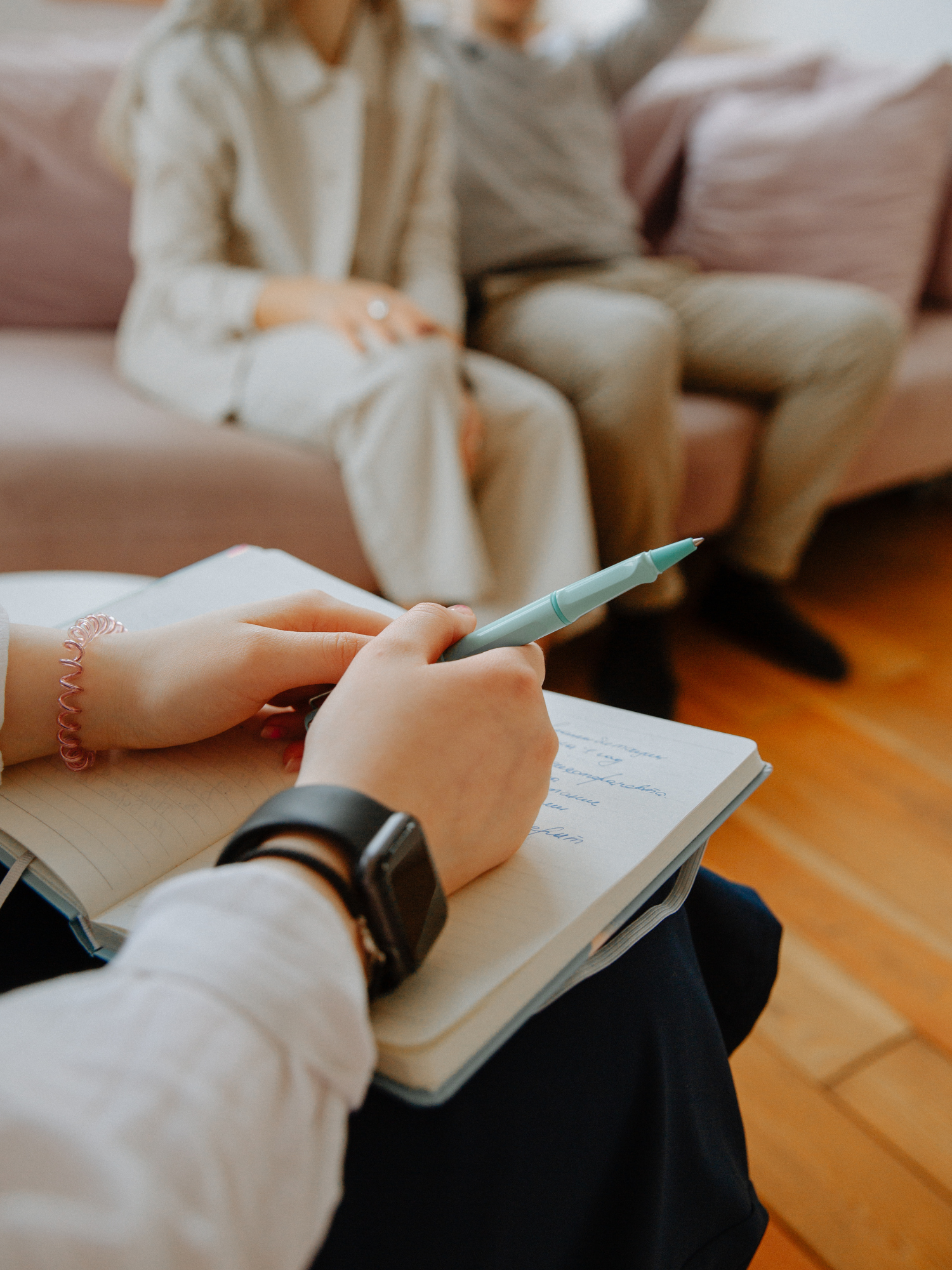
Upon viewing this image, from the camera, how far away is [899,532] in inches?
77.2

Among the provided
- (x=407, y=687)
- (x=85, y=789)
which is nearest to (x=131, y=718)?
(x=85, y=789)

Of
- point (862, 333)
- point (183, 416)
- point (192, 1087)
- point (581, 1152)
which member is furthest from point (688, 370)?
point (192, 1087)

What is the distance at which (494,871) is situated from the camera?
34 centimetres

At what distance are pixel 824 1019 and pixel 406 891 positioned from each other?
724mm

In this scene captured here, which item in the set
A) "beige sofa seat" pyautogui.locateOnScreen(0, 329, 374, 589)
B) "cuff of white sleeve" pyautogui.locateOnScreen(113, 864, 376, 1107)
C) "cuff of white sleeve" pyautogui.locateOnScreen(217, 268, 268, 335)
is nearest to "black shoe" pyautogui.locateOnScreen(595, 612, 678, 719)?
"beige sofa seat" pyautogui.locateOnScreen(0, 329, 374, 589)

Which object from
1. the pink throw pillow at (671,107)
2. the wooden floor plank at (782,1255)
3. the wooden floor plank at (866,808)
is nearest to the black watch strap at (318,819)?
the wooden floor plank at (782,1255)

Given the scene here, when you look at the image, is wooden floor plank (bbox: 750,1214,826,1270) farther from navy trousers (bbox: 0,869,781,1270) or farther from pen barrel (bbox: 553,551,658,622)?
pen barrel (bbox: 553,551,658,622)

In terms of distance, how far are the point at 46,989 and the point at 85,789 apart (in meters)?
0.15

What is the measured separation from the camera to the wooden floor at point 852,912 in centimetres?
67

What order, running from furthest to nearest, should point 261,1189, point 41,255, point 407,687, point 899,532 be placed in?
point 899,532
point 41,255
point 407,687
point 261,1189

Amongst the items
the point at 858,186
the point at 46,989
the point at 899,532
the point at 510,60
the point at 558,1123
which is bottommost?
the point at 899,532

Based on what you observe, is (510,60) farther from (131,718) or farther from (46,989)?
(46,989)

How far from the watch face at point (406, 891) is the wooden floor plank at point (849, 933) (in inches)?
29.7

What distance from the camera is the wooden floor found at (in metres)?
0.67
